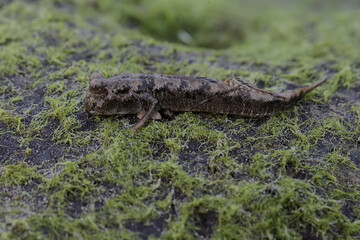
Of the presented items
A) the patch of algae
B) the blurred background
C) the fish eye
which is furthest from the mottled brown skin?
the blurred background

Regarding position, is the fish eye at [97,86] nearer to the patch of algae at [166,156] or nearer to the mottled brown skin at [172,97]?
the mottled brown skin at [172,97]

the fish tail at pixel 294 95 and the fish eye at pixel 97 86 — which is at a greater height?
the fish tail at pixel 294 95

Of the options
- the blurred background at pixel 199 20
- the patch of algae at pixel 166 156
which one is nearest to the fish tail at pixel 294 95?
the patch of algae at pixel 166 156

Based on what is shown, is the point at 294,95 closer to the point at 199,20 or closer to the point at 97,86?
the point at 97,86

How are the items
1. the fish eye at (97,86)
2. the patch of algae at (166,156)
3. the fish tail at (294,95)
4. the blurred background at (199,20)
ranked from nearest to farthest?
the patch of algae at (166,156), the fish eye at (97,86), the fish tail at (294,95), the blurred background at (199,20)

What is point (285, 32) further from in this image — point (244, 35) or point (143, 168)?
point (143, 168)

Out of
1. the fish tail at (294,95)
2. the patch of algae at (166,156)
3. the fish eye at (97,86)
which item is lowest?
the patch of algae at (166,156)

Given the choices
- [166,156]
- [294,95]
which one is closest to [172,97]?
[166,156]
